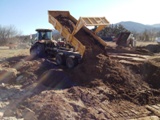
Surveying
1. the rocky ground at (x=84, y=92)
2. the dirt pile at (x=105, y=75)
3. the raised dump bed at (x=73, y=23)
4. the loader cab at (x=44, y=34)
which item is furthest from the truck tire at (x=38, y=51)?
the dirt pile at (x=105, y=75)

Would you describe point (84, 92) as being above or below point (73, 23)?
below

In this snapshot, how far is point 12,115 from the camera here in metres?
6.33

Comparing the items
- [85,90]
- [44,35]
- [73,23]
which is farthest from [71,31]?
[44,35]

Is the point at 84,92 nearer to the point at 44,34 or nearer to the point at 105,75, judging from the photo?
the point at 105,75

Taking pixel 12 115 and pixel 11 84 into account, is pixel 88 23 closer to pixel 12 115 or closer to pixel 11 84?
pixel 11 84

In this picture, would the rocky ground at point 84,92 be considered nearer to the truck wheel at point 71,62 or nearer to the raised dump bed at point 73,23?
the truck wheel at point 71,62

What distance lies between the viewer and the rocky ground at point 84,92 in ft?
20.8

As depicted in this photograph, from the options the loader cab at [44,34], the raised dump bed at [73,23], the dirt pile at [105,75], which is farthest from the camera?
the loader cab at [44,34]

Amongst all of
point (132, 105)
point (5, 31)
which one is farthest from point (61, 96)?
point (5, 31)

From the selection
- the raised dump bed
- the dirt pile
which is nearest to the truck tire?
the raised dump bed

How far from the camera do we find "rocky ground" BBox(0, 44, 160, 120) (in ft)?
20.8

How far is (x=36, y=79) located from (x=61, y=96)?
115 inches

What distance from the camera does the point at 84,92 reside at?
Result: 25.1 feet

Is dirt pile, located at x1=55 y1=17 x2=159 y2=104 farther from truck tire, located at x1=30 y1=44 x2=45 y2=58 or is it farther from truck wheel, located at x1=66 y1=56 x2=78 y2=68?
truck tire, located at x1=30 y1=44 x2=45 y2=58
